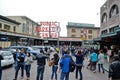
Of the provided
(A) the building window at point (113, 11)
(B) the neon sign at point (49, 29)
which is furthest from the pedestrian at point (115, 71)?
(B) the neon sign at point (49, 29)

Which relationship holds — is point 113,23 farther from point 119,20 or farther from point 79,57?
point 79,57

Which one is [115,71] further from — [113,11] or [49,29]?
[49,29]

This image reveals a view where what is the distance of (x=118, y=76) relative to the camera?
7012 mm

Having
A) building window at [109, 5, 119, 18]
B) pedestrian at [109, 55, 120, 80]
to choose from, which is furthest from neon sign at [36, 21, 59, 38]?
pedestrian at [109, 55, 120, 80]

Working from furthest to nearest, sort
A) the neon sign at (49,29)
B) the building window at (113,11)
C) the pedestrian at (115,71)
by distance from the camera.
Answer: the neon sign at (49,29)
the building window at (113,11)
the pedestrian at (115,71)

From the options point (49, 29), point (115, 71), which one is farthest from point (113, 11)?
point (115, 71)

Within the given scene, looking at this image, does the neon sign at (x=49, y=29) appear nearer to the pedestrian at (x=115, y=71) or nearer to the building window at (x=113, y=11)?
the building window at (x=113, y=11)

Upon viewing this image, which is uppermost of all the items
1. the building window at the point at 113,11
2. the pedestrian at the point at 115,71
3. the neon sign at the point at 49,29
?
the building window at the point at 113,11

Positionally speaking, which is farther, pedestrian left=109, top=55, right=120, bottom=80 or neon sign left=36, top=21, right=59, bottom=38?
neon sign left=36, top=21, right=59, bottom=38

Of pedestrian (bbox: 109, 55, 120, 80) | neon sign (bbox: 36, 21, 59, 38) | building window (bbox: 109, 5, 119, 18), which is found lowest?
pedestrian (bbox: 109, 55, 120, 80)

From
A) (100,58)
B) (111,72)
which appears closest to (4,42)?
(100,58)

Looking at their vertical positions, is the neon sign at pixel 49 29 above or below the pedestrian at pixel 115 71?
above

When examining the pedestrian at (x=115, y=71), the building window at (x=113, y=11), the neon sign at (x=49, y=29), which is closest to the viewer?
the pedestrian at (x=115, y=71)

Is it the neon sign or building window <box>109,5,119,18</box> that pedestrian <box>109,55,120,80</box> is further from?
the neon sign
